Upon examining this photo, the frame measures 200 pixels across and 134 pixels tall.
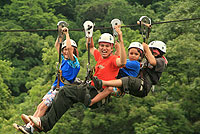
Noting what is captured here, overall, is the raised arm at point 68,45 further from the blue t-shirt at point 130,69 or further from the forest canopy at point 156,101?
the forest canopy at point 156,101

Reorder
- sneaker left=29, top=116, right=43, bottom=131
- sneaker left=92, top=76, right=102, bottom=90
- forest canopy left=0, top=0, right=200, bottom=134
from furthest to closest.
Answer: forest canopy left=0, top=0, right=200, bottom=134 → sneaker left=92, top=76, right=102, bottom=90 → sneaker left=29, top=116, right=43, bottom=131

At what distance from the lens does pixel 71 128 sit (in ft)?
62.9

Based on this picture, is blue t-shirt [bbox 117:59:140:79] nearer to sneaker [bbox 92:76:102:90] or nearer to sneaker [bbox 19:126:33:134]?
sneaker [bbox 92:76:102:90]

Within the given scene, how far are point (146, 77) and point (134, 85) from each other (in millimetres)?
381

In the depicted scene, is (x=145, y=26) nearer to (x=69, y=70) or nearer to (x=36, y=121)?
(x=69, y=70)

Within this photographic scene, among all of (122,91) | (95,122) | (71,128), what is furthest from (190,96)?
A: (122,91)

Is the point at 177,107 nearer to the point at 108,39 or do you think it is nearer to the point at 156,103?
the point at 156,103

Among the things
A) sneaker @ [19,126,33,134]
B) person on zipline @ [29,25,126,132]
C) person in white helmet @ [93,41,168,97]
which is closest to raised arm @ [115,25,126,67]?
person on zipline @ [29,25,126,132]

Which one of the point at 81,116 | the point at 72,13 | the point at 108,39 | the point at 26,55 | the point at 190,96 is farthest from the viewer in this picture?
the point at 72,13

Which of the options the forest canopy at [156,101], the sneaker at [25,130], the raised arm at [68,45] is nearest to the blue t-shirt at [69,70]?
the raised arm at [68,45]

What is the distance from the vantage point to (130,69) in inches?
247

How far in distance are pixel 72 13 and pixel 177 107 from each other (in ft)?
86.2

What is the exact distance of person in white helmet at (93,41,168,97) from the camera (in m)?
6.09

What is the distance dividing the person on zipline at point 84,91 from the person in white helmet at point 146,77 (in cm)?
20
